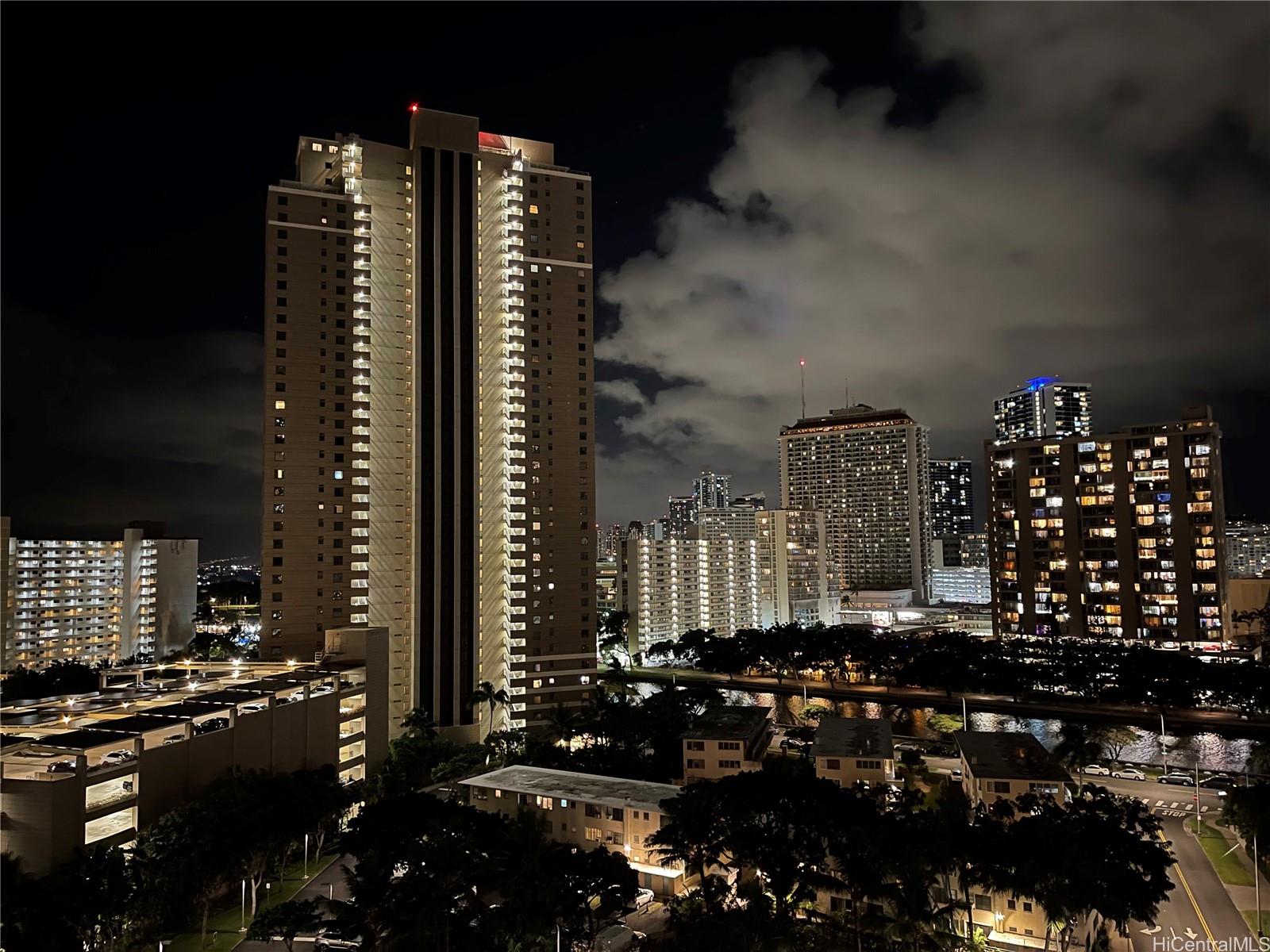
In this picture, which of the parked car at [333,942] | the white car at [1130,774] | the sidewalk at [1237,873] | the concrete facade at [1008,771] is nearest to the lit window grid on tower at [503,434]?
the parked car at [333,942]

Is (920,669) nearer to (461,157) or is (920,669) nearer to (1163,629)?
(1163,629)

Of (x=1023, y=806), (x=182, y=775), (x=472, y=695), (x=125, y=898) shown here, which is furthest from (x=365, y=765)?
(x=1023, y=806)

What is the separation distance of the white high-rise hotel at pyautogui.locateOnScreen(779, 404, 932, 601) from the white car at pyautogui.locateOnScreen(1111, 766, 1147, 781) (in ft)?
269

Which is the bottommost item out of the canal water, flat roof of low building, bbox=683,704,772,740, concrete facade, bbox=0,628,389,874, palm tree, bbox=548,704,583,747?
the canal water

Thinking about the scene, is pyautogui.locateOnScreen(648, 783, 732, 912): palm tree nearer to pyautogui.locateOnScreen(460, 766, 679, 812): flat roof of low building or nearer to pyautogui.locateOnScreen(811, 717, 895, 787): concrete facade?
pyautogui.locateOnScreen(460, 766, 679, 812): flat roof of low building

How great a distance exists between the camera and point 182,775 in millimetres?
23578

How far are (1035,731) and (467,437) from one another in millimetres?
37544

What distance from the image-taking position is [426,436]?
4147cm

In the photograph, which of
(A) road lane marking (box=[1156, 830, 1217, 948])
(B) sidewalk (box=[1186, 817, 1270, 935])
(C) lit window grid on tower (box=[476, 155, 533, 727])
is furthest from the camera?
(C) lit window grid on tower (box=[476, 155, 533, 727])

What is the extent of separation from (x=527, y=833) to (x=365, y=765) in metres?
15.5

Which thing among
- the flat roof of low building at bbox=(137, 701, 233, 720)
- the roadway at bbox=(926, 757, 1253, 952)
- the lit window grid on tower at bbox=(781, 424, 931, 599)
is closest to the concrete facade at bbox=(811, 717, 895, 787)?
the roadway at bbox=(926, 757, 1253, 952)

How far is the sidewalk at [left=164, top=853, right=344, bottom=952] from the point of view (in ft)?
66.6

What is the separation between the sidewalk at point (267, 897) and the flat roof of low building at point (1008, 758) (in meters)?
21.1

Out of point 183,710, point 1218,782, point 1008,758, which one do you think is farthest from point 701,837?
point 1218,782
